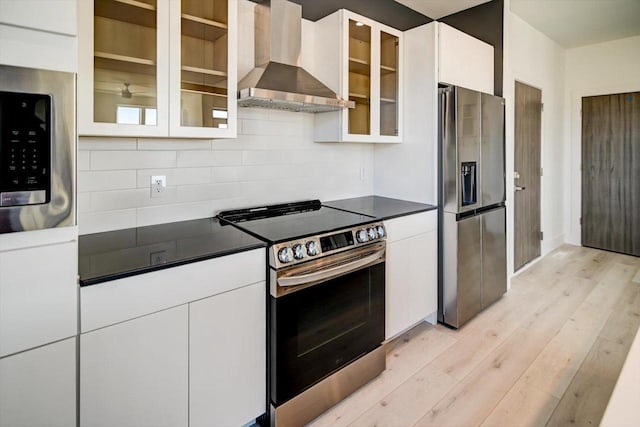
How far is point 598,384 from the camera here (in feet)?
7.09

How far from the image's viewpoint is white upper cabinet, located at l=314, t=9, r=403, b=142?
8.21 ft

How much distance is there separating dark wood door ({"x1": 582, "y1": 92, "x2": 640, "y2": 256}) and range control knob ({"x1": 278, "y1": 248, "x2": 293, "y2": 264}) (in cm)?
495

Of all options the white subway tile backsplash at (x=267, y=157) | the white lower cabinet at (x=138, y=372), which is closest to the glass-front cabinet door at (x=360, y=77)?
the white subway tile backsplash at (x=267, y=157)

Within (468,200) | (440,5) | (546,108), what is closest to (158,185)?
(468,200)

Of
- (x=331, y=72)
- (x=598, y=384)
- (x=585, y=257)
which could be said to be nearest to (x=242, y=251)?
(x=331, y=72)

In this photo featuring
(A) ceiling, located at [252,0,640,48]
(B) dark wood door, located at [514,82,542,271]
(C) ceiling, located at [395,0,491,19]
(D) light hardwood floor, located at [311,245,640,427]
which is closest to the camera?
(D) light hardwood floor, located at [311,245,640,427]

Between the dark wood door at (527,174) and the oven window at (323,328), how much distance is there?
268 centimetres

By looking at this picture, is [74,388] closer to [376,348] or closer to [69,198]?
[69,198]

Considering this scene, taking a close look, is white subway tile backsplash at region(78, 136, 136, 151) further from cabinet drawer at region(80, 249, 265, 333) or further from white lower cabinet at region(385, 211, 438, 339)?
white lower cabinet at region(385, 211, 438, 339)

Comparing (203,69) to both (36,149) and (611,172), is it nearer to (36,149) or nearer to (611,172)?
(36,149)

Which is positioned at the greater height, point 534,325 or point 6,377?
point 6,377

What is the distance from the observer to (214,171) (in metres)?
2.30

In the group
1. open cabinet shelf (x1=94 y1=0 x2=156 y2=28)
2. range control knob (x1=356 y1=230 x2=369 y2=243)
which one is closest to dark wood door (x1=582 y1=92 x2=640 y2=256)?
range control knob (x1=356 y1=230 x2=369 y2=243)

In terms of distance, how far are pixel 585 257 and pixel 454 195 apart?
3140 mm
